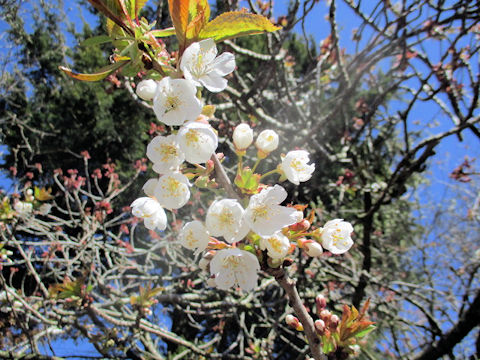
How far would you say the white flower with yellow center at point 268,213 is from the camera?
2.52ft

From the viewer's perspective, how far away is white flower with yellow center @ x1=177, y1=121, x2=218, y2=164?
767 millimetres

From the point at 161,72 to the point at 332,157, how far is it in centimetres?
345

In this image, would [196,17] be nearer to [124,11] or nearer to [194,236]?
[124,11]

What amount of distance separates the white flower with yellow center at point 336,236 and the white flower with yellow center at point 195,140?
1.50 ft

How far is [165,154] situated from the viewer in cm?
86

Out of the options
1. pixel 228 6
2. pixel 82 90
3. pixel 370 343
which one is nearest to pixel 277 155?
pixel 228 6

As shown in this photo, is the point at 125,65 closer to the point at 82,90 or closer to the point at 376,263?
the point at 376,263

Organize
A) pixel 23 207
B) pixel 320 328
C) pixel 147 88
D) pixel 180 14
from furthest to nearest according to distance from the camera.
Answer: pixel 23 207 → pixel 320 328 → pixel 147 88 → pixel 180 14

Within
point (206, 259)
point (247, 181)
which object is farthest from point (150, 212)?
point (247, 181)

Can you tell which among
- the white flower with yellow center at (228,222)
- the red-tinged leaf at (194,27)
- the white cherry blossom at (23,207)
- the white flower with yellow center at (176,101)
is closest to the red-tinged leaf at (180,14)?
the red-tinged leaf at (194,27)

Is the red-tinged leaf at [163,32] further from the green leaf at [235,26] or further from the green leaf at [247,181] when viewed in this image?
the green leaf at [247,181]

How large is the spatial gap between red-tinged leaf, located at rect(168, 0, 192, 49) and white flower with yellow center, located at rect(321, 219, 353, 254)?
2.34 ft

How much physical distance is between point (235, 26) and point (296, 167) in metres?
0.47

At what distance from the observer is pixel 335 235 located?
97 cm
